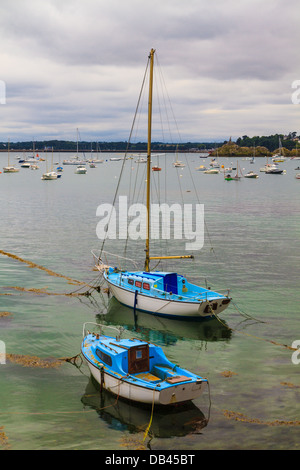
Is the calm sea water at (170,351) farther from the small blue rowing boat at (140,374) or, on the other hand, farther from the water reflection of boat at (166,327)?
the small blue rowing boat at (140,374)

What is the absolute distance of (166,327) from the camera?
3950 cm

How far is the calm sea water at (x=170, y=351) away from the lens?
79.2 feet

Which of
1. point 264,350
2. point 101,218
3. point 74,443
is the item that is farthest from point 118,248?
point 74,443

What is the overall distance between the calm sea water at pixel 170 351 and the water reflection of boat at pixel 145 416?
5 cm

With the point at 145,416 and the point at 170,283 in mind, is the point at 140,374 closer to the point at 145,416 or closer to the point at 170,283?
the point at 145,416

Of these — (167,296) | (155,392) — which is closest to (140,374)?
(155,392)

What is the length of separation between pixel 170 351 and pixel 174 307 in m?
5.46

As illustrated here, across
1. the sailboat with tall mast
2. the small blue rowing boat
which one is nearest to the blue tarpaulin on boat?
the sailboat with tall mast

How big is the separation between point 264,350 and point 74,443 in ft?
53.9

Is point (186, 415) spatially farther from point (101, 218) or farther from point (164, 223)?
point (101, 218)

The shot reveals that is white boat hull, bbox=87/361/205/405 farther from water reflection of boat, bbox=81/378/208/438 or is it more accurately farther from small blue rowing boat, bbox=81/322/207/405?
water reflection of boat, bbox=81/378/208/438

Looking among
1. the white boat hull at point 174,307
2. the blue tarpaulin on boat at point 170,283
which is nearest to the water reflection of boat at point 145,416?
the white boat hull at point 174,307

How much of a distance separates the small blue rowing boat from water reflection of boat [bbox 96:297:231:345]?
836 cm
